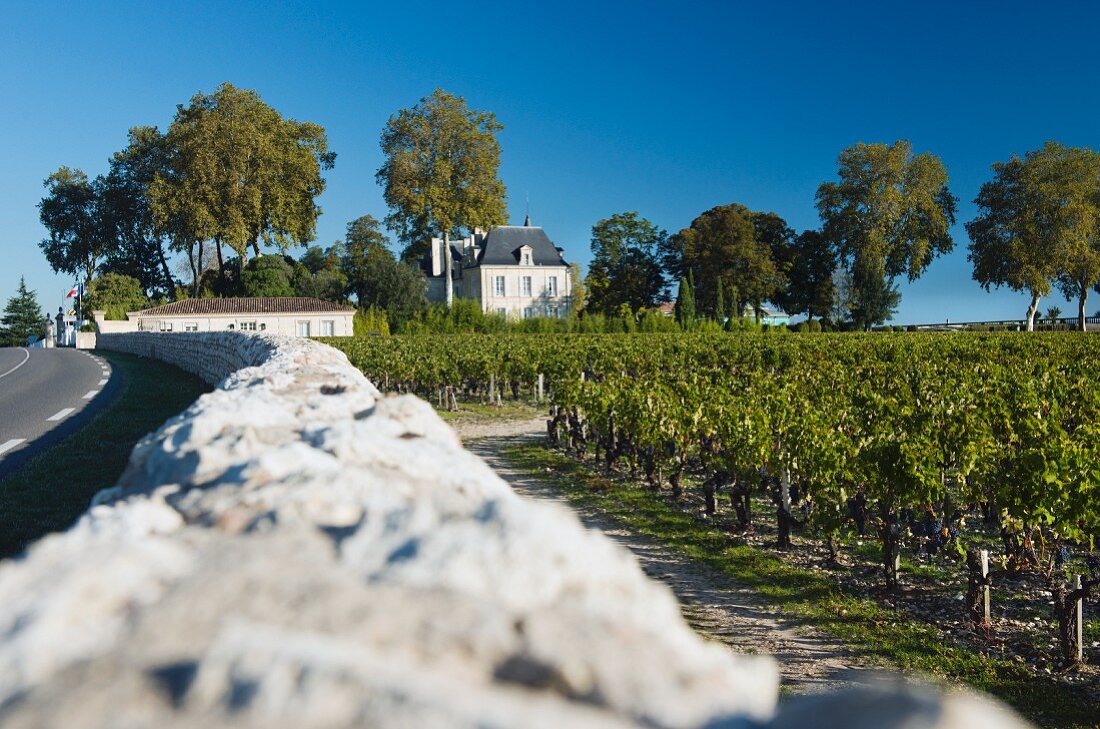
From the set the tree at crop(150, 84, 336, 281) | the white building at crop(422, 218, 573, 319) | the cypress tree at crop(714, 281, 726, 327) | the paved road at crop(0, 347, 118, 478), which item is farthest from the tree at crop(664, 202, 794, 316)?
the paved road at crop(0, 347, 118, 478)

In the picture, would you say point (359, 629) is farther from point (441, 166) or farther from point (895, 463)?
point (441, 166)

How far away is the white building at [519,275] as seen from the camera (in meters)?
74.2

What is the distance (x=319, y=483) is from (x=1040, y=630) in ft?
20.7

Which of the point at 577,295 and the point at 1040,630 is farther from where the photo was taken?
the point at 577,295

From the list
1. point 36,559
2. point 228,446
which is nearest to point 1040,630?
point 228,446

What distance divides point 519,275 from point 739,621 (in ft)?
226

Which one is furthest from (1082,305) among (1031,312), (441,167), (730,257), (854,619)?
(854,619)

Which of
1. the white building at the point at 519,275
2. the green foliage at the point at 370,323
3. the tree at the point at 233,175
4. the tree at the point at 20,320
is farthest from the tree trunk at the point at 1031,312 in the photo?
the tree at the point at 20,320

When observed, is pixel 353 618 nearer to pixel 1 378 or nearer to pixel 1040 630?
pixel 1040 630

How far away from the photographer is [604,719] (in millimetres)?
1045

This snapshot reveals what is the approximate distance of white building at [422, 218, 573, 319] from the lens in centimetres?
7425

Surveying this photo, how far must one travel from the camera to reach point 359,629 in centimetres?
112

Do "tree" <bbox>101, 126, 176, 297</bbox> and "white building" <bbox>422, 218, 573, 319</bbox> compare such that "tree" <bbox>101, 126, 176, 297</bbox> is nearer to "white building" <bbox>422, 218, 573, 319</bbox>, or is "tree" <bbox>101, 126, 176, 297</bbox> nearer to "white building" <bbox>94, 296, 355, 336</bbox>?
"white building" <bbox>94, 296, 355, 336</bbox>

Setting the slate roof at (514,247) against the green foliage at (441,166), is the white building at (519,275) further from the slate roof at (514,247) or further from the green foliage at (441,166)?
the green foliage at (441,166)
